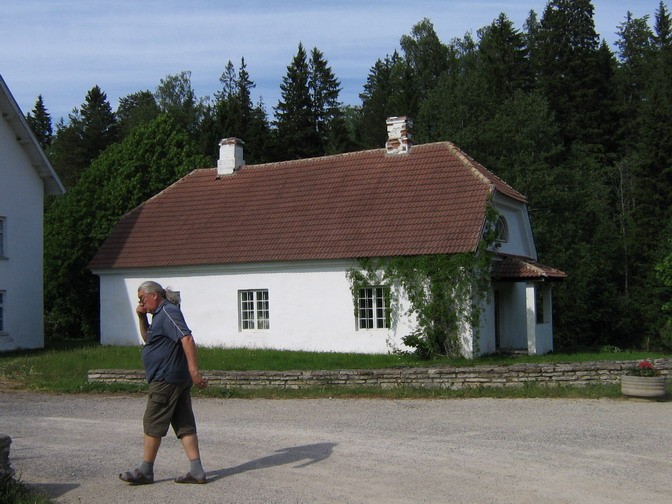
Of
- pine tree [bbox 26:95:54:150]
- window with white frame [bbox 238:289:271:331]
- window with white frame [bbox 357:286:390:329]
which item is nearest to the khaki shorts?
window with white frame [bbox 357:286:390:329]

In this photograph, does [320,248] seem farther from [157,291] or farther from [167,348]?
[167,348]

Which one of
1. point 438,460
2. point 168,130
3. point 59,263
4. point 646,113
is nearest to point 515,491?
point 438,460

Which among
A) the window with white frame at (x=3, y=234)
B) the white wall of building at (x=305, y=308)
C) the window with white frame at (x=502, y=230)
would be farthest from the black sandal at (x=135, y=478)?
the window with white frame at (x=3, y=234)

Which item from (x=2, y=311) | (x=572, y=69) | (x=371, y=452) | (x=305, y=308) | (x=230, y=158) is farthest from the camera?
(x=572, y=69)

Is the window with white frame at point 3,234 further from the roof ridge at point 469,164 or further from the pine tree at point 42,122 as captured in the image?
the pine tree at point 42,122

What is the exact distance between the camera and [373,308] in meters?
23.1

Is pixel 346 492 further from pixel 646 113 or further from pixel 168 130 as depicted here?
pixel 646 113

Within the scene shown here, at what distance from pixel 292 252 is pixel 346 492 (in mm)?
16701

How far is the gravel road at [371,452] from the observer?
7.72 m

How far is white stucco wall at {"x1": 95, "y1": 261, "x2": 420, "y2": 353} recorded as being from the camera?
76.7 ft

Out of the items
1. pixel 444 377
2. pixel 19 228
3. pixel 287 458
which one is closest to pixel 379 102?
pixel 19 228

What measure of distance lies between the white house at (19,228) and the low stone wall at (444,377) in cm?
1298

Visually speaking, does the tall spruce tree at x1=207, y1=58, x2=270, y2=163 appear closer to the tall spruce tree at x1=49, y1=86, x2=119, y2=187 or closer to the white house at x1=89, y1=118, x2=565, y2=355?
the tall spruce tree at x1=49, y1=86, x2=119, y2=187

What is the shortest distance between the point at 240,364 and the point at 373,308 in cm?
485
